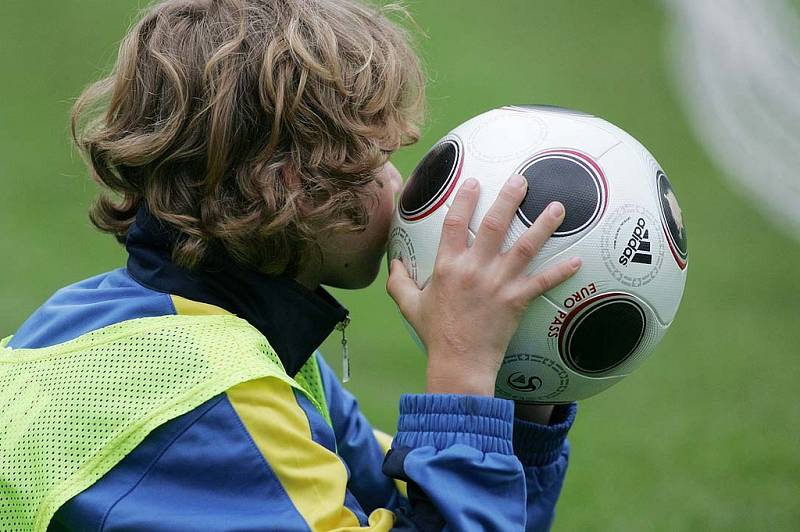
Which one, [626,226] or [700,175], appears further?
[700,175]

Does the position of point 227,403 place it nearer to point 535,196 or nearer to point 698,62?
point 535,196

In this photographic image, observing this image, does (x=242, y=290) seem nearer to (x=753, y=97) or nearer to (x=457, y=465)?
(x=457, y=465)

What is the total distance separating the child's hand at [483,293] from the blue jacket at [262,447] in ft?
0.26

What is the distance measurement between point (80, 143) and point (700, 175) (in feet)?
18.7

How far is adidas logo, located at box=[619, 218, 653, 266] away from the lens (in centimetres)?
246

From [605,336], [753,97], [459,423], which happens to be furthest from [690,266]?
[459,423]

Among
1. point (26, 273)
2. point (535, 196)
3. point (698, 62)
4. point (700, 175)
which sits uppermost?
point (698, 62)

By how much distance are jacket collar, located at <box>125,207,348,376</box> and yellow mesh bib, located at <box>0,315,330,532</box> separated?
0.39ft

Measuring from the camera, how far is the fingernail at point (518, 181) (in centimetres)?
240

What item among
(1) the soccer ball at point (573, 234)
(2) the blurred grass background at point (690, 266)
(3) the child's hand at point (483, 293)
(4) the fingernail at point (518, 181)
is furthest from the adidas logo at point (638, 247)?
(2) the blurred grass background at point (690, 266)

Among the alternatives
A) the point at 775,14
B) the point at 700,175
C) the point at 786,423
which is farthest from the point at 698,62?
the point at 786,423

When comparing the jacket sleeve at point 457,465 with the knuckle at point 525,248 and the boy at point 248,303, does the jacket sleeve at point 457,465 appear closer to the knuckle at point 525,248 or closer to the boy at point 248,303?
the boy at point 248,303

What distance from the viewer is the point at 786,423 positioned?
4.90 m

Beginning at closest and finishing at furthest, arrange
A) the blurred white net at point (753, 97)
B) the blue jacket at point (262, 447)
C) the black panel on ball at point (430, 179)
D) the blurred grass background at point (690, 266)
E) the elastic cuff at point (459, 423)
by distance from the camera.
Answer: the blue jacket at point (262, 447), the elastic cuff at point (459, 423), the black panel on ball at point (430, 179), the blurred grass background at point (690, 266), the blurred white net at point (753, 97)
